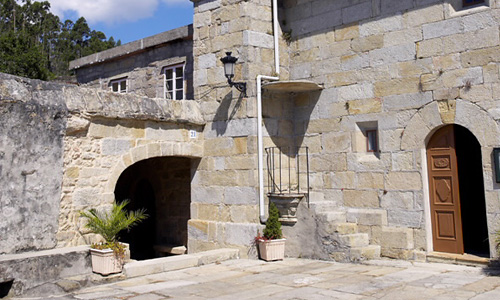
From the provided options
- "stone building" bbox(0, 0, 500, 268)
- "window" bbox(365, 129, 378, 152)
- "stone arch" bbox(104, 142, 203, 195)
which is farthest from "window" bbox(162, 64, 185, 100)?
"window" bbox(365, 129, 378, 152)

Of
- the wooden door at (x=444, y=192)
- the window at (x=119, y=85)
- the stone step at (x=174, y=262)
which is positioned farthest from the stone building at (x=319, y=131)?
the window at (x=119, y=85)

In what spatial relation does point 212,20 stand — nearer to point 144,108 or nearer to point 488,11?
point 144,108

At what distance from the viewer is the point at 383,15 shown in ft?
23.5

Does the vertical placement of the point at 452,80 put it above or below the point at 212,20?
below

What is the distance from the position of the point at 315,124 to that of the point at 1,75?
15.2ft

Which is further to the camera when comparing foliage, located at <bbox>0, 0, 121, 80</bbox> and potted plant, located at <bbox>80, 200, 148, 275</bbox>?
foliage, located at <bbox>0, 0, 121, 80</bbox>

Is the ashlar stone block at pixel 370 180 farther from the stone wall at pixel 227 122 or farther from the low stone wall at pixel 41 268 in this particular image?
the low stone wall at pixel 41 268

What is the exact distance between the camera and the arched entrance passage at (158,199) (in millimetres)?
10070

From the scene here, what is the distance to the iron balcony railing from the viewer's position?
25.2 ft

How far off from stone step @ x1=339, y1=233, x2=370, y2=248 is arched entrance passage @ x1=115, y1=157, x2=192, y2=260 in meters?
4.06

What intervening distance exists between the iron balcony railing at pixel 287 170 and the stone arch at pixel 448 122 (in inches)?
69.7

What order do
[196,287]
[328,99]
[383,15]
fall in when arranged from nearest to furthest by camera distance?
[196,287] → [383,15] → [328,99]

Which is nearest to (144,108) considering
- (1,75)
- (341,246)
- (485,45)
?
(1,75)

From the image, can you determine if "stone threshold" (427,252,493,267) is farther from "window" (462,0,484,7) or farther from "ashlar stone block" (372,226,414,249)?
"window" (462,0,484,7)
